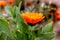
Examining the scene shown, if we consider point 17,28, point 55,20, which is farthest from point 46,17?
point 17,28

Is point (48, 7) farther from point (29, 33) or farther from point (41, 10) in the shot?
point (29, 33)

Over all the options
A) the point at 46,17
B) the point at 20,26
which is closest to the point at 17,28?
the point at 20,26

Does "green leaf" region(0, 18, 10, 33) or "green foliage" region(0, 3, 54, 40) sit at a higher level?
"green leaf" region(0, 18, 10, 33)

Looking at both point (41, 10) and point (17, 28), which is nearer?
point (17, 28)

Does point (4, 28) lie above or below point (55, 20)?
above

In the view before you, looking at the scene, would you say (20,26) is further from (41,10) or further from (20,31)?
(41,10)

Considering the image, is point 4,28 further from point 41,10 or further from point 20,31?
point 41,10

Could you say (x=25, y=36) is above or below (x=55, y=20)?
above

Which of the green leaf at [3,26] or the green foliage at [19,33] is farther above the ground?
the green leaf at [3,26]

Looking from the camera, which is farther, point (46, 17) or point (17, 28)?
point (46, 17)
